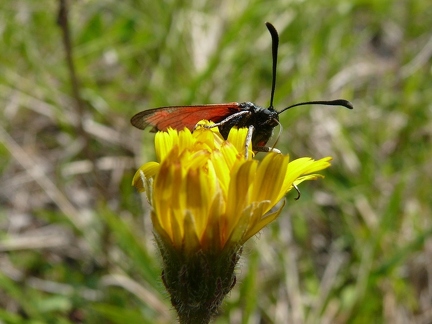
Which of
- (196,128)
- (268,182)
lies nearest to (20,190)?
(196,128)

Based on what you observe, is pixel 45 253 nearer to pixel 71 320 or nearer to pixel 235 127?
pixel 71 320

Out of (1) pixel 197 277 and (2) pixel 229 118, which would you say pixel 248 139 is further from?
(1) pixel 197 277

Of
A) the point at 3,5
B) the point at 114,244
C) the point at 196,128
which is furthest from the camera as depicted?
the point at 3,5

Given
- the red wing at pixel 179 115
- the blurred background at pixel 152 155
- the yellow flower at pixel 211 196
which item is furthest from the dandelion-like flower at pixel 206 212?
the blurred background at pixel 152 155

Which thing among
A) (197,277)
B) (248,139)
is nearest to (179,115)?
(248,139)

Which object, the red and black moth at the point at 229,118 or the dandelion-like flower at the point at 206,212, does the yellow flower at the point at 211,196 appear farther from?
the red and black moth at the point at 229,118

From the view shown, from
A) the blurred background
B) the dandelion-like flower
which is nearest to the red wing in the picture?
the dandelion-like flower

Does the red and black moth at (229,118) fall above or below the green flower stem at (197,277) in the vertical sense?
above
